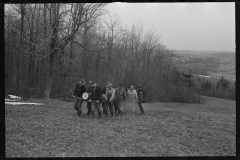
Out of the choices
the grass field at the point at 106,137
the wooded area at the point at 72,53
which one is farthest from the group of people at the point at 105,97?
the wooded area at the point at 72,53

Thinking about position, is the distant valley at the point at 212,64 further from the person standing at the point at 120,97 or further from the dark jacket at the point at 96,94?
the dark jacket at the point at 96,94

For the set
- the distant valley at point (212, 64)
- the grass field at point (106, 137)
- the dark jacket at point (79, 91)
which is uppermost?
the distant valley at point (212, 64)

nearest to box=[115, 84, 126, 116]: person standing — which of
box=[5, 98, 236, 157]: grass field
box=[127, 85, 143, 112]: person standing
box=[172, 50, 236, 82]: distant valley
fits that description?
box=[127, 85, 143, 112]: person standing

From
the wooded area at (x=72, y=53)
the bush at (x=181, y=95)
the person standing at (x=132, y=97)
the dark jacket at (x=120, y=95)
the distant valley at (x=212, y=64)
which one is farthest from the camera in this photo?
the bush at (x=181, y=95)

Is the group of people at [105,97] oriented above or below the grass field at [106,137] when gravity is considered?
above

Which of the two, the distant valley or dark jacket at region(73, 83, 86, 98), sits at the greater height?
the distant valley

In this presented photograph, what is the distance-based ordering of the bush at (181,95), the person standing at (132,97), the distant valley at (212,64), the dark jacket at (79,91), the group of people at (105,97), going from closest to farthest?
the distant valley at (212,64)
the dark jacket at (79,91)
the group of people at (105,97)
the person standing at (132,97)
the bush at (181,95)

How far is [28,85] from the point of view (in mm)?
21719

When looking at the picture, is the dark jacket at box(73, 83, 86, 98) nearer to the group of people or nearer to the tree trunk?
the group of people

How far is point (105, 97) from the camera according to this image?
13422 mm

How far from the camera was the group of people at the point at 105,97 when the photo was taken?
12602 mm

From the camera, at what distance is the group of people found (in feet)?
41.3

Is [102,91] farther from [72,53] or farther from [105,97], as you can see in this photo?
[72,53]
